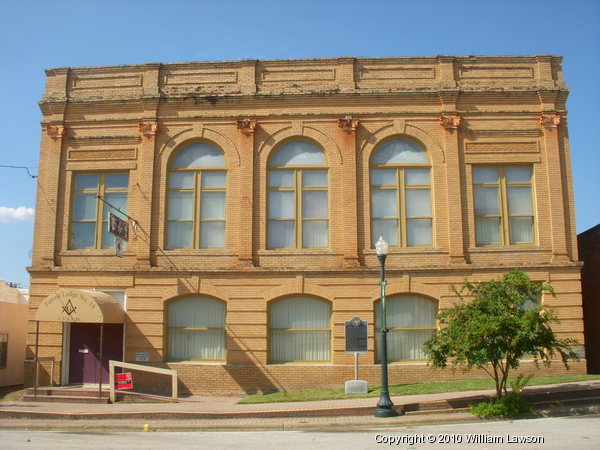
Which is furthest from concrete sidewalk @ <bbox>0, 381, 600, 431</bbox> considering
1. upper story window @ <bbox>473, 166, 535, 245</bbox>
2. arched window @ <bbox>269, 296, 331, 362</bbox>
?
upper story window @ <bbox>473, 166, 535, 245</bbox>

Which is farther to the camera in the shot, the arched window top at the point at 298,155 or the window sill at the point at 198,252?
the arched window top at the point at 298,155

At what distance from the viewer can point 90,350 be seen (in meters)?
20.1

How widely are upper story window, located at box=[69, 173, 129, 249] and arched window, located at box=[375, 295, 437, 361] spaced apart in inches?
377

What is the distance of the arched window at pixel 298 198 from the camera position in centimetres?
2030

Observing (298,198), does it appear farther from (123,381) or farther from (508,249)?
(123,381)

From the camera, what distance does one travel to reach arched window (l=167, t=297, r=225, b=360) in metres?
20.0

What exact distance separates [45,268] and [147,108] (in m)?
6.43

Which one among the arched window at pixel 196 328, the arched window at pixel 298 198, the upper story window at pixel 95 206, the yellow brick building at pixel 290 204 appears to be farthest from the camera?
the upper story window at pixel 95 206

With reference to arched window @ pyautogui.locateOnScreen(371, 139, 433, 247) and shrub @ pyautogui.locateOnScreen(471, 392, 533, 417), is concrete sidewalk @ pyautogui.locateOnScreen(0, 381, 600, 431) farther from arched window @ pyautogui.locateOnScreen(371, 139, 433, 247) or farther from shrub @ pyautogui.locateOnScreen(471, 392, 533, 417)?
arched window @ pyautogui.locateOnScreen(371, 139, 433, 247)

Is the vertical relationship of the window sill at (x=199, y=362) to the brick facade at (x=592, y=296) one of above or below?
below

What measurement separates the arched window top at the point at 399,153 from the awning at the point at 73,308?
1006 centimetres

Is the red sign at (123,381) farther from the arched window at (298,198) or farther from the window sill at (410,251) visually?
the window sill at (410,251)

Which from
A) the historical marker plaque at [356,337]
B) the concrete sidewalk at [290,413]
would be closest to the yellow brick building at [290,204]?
the historical marker plaque at [356,337]

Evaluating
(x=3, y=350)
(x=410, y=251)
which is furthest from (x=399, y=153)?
(x=3, y=350)
